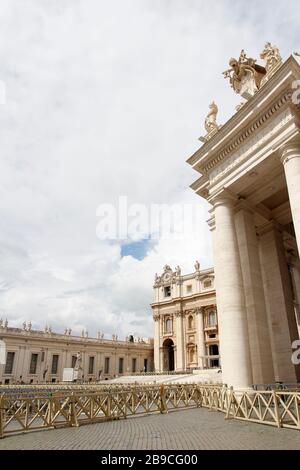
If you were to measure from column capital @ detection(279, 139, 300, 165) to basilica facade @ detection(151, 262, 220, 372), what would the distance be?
137 feet

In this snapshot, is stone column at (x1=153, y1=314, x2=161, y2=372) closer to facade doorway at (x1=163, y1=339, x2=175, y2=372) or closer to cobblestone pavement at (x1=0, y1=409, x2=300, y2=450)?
facade doorway at (x1=163, y1=339, x2=175, y2=372)

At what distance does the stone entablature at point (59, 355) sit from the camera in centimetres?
4775

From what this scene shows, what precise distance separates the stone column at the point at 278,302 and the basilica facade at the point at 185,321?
1372 inches

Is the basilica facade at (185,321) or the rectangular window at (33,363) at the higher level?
the basilica facade at (185,321)

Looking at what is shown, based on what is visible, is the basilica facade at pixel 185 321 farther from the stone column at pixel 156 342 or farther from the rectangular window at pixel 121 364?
the rectangular window at pixel 121 364

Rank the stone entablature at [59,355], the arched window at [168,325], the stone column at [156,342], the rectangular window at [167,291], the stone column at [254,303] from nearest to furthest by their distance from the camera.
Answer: the stone column at [254,303]
the stone entablature at [59,355]
the stone column at [156,342]
the arched window at [168,325]
the rectangular window at [167,291]

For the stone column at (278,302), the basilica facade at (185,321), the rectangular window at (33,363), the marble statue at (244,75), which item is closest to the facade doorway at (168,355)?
the basilica facade at (185,321)

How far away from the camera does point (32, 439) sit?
8.04 m

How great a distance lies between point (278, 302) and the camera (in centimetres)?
1509

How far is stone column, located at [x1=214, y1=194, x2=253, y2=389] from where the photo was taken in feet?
37.4

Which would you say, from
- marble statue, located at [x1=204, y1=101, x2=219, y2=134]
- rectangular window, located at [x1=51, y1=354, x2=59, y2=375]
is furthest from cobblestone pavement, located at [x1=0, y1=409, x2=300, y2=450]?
rectangular window, located at [x1=51, y1=354, x2=59, y2=375]

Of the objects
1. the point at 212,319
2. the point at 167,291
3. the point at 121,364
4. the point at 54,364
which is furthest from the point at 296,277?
the point at 121,364
